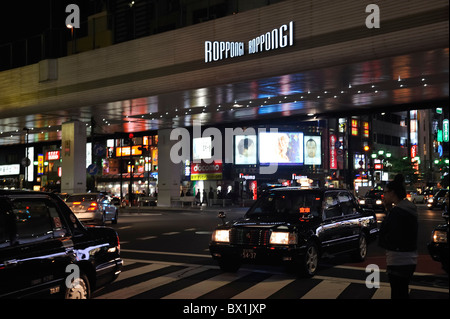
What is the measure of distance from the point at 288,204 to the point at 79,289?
606cm

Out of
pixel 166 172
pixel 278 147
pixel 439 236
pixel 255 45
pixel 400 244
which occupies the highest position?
pixel 255 45

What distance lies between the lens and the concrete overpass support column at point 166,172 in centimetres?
4625

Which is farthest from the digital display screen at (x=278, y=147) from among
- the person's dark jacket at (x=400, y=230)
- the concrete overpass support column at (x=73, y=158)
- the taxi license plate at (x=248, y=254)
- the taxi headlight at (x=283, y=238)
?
the person's dark jacket at (x=400, y=230)

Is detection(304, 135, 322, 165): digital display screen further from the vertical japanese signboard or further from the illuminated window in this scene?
the illuminated window

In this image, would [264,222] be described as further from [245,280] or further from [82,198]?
[82,198]

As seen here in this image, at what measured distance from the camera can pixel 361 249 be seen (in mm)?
13234

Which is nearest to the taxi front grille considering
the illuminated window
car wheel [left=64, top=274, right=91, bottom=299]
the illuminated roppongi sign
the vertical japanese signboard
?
car wheel [left=64, top=274, right=91, bottom=299]

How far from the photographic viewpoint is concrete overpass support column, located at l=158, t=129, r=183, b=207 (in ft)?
152

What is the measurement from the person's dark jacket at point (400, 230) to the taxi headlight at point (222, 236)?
200 inches

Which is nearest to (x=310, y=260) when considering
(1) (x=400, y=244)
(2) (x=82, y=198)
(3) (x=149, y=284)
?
(3) (x=149, y=284)

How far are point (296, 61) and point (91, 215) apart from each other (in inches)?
464

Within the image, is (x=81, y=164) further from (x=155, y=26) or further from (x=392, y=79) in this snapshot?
(x=392, y=79)

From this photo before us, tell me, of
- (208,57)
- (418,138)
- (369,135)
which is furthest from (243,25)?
(418,138)

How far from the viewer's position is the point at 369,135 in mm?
99625
